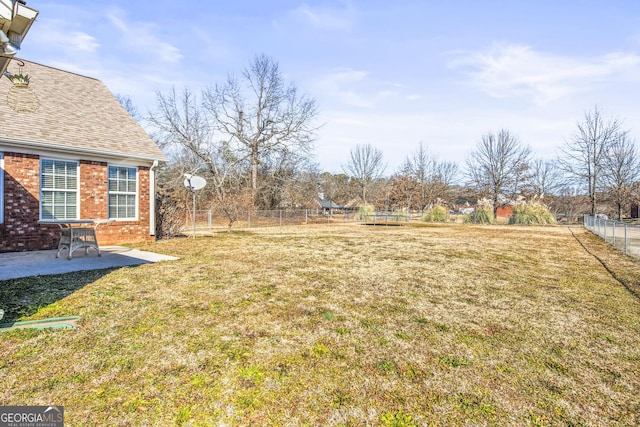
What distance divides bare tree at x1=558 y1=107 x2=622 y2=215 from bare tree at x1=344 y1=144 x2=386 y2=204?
1904 centimetres

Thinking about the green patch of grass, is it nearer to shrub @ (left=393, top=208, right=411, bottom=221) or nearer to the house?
the house

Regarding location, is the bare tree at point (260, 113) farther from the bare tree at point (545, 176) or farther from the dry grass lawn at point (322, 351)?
the bare tree at point (545, 176)

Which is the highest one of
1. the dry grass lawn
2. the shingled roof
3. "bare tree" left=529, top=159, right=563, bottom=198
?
"bare tree" left=529, top=159, right=563, bottom=198

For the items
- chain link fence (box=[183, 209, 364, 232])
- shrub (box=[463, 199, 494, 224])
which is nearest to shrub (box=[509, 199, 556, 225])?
shrub (box=[463, 199, 494, 224])

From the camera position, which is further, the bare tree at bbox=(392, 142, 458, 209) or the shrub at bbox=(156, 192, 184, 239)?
the bare tree at bbox=(392, 142, 458, 209)

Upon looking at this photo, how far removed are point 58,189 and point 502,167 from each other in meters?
Answer: 35.0

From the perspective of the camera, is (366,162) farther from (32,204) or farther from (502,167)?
(32,204)

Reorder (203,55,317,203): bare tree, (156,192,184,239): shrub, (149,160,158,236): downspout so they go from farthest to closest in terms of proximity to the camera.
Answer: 1. (203,55,317,203): bare tree
2. (156,192,184,239): shrub
3. (149,160,158,236): downspout

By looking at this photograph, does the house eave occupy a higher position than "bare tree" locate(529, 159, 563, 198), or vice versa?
"bare tree" locate(529, 159, 563, 198)

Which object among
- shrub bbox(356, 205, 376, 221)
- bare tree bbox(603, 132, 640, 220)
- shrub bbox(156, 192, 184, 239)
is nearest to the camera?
shrub bbox(156, 192, 184, 239)

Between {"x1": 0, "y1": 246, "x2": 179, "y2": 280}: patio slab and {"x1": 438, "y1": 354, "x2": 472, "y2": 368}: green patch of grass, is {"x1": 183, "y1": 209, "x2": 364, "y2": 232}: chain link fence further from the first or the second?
{"x1": 438, "y1": 354, "x2": 472, "y2": 368}: green patch of grass

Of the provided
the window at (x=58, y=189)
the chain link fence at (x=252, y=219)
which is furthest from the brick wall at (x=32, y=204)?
the chain link fence at (x=252, y=219)

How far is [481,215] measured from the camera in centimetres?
2627

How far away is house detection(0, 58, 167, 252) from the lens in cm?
755
